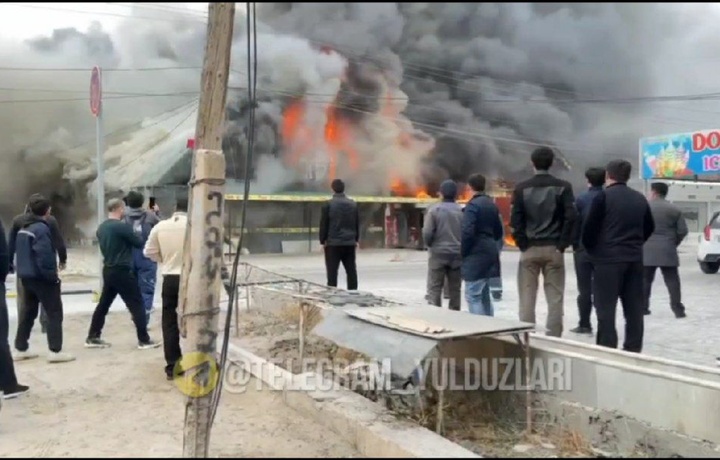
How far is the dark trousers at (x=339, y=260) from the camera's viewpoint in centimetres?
735

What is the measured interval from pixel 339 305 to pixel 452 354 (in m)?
0.93

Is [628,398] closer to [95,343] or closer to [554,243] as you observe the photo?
[554,243]

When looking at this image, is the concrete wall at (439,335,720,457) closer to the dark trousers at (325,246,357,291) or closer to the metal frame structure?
the metal frame structure

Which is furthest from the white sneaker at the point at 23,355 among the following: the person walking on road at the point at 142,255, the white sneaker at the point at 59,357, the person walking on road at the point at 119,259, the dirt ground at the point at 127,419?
the person walking on road at the point at 142,255

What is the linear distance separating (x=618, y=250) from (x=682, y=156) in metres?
13.3

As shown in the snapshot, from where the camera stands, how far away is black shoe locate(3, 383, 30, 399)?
15.0 feet

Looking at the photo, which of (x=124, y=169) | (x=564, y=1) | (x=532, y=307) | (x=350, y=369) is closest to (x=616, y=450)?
(x=532, y=307)

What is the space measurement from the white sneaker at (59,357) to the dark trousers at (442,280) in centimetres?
344

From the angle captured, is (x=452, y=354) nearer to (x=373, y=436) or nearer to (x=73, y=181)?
(x=373, y=436)

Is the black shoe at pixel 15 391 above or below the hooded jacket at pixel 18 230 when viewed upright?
below

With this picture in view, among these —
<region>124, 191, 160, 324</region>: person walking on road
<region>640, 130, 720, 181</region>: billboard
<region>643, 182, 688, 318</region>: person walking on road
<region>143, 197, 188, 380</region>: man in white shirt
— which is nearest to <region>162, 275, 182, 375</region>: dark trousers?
<region>143, 197, 188, 380</region>: man in white shirt

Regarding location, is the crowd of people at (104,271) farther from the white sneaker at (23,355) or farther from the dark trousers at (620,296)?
the dark trousers at (620,296)

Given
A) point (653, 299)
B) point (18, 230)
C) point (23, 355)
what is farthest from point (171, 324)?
point (653, 299)

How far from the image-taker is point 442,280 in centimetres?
637
